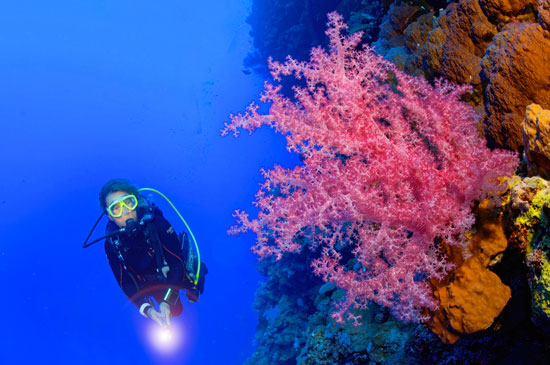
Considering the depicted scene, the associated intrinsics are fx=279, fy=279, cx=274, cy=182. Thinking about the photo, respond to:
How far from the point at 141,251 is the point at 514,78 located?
5.05m

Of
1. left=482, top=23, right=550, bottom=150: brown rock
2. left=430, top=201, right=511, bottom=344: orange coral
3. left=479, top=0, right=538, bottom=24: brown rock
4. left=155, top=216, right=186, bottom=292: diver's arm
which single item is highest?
left=155, top=216, right=186, bottom=292: diver's arm

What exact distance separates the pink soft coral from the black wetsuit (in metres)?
2.16

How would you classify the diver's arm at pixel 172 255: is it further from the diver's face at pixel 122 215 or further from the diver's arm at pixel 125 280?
the diver's arm at pixel 125 280

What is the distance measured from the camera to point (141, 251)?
4590 mm

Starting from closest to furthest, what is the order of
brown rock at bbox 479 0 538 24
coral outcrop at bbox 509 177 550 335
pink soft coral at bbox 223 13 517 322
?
coral outcrop at bbox 509 177 550 335 → pink soft coral at bbox 223 13 517 322 → brown rock at bbox 479 0 538 24

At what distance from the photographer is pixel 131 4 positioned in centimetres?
9925

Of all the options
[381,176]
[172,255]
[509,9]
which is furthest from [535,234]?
[172,255]

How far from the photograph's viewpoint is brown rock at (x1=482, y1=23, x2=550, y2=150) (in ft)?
6.16

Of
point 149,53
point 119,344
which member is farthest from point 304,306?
point 149,53

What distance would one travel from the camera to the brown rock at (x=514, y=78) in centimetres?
188

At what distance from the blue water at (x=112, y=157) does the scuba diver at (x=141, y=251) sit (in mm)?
35886

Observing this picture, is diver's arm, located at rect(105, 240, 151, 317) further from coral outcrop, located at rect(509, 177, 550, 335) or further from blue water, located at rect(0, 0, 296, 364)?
blue water, located at rect(0, 0, 296, 364)

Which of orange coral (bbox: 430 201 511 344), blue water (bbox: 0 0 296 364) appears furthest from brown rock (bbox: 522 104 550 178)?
blue water (bbox: 0 0 296 364)

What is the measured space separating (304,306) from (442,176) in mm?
8184
